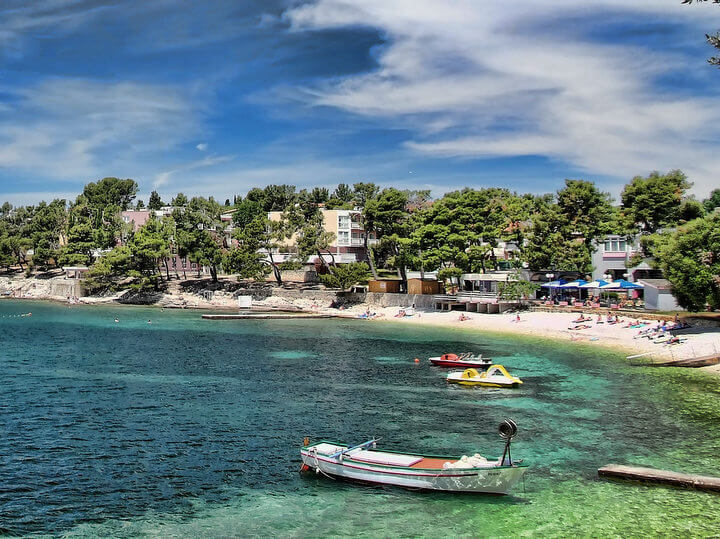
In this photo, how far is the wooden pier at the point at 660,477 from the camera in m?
26.2

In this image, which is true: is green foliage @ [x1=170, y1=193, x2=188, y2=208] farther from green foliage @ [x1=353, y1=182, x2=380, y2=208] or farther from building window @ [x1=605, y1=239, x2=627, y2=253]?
building window @ [x1=605, y1=239, x2=627, y2=253]

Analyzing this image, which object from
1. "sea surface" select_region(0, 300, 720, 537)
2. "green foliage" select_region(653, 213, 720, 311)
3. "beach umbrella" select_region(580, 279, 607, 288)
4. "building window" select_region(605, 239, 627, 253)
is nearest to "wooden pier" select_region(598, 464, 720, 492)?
"sea surface" select_region(0, 300, 720, 537)

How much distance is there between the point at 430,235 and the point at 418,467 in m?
74.1

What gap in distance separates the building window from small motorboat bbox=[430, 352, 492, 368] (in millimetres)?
50381

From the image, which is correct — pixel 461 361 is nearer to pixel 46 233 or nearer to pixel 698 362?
pixel 698 362

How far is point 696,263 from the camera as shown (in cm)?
5700

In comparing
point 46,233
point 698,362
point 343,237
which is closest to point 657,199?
point 698,362

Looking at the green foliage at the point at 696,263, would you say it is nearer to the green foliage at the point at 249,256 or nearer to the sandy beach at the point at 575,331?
the sandy beach at the point at 575,331

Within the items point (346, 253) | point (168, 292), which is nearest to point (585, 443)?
point (346, 253)

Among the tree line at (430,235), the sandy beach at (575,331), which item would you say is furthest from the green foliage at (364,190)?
the sandy beach at (575,331)

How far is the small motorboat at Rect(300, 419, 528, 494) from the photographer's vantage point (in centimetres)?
2611

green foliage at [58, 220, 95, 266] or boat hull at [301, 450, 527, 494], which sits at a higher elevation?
green foliage at [58, 220, 95, 266]

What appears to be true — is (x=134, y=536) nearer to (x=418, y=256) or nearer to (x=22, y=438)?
(x=22, y=438)

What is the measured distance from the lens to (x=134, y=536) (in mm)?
22969
